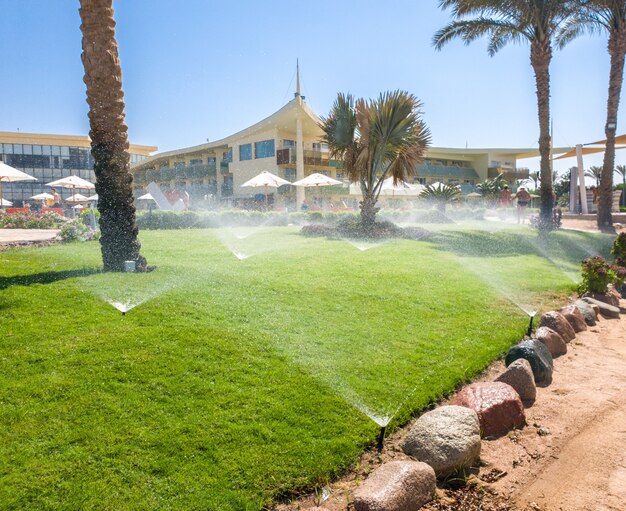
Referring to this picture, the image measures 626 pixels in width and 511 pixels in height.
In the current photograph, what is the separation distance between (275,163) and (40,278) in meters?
31.6

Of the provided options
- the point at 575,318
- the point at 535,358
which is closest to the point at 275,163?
the point at 575,318

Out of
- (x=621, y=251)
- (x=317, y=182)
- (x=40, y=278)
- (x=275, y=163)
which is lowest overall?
(x=621, y=251)

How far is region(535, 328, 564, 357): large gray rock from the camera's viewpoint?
6324 mm

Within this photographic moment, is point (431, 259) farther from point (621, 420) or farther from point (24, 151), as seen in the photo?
point (24, 151)

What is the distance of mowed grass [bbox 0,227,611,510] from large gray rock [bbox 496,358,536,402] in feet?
1.30

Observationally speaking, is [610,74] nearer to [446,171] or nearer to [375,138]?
[375,138]

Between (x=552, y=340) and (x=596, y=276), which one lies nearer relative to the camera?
(x=552, y=340)

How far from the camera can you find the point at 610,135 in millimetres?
20281

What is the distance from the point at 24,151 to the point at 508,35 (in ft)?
186

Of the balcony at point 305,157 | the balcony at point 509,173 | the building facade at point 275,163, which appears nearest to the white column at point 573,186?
the building facade at point 275,163

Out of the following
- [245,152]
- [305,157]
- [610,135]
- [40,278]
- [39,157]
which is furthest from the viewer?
[39,157]

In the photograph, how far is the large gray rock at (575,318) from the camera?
7.46m

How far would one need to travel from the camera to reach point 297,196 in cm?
3606

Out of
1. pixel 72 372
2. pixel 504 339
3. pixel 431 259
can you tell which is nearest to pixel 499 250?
pixel 431 259
